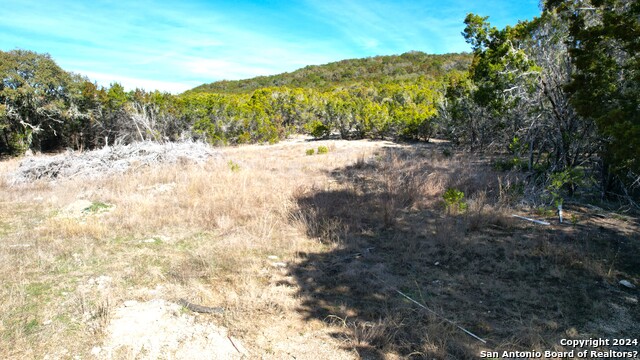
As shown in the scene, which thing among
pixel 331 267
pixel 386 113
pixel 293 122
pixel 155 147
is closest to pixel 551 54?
pixel 331 267

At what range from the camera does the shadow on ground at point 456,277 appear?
2.96 m

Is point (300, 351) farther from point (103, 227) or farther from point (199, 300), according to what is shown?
point (103, 227)

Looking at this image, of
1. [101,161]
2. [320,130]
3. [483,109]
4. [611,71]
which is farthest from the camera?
[320,130]

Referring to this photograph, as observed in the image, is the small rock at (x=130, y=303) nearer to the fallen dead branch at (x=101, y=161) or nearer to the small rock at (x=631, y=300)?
the small rock at (x=631, y=300)

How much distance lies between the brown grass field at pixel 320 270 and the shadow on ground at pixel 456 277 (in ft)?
0.06

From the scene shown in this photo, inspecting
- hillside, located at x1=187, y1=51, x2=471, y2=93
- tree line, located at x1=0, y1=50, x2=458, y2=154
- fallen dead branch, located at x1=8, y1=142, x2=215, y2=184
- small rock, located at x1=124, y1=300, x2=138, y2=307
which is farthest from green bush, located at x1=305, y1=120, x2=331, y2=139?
hillside, located at x1=187, y1=51, x2=471, y2=93

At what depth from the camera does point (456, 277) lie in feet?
13.0

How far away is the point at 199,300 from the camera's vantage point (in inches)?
138

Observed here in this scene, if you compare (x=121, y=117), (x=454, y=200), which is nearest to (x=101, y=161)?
(x=121, y=117)

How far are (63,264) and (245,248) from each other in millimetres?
2138

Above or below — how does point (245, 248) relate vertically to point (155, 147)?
below

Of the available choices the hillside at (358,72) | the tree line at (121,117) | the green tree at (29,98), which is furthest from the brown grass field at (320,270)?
the hillside at (358,72)

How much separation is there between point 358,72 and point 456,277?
4899cm

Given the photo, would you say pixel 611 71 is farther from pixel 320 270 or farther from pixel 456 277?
pixel 320 270
